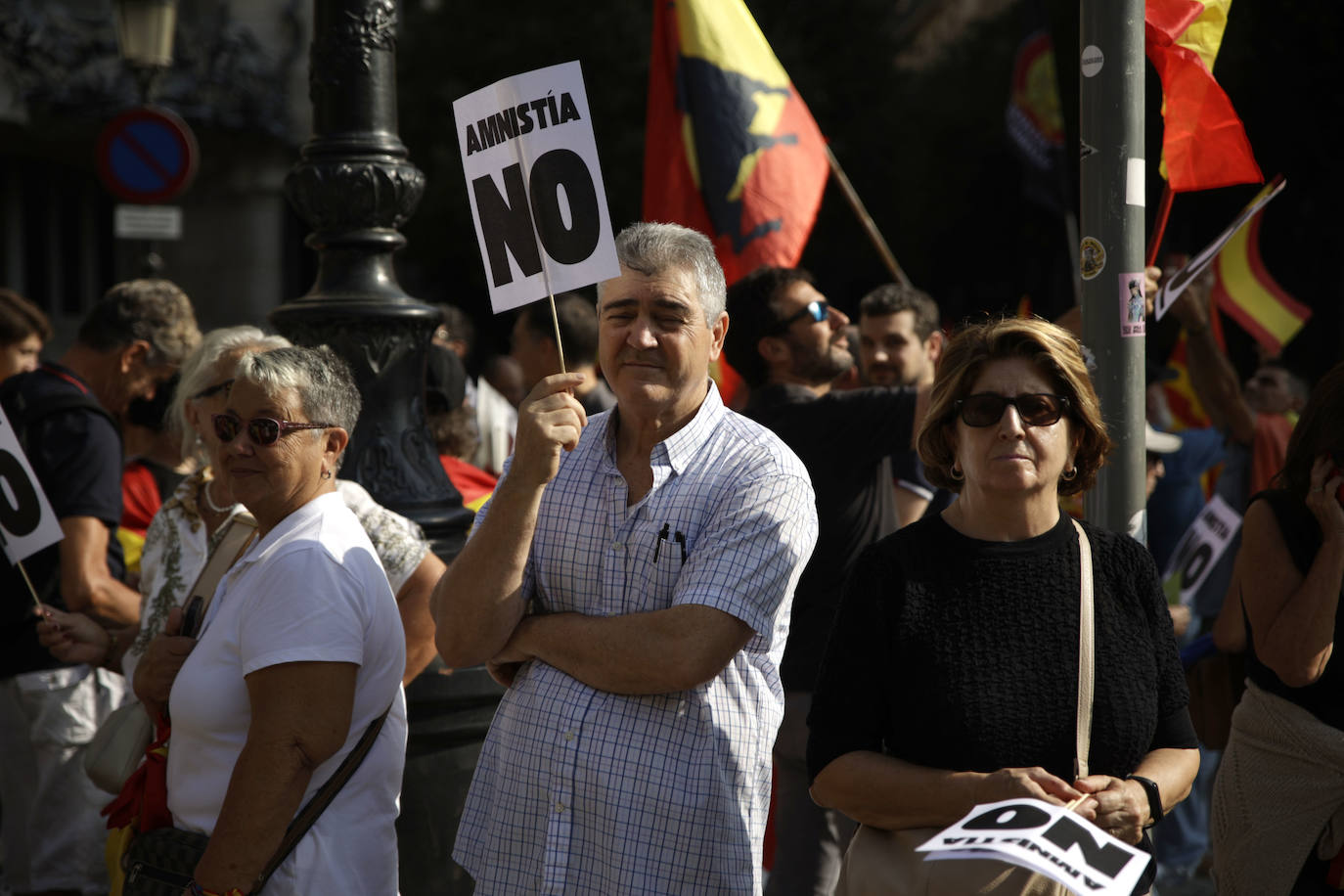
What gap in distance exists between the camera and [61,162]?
20.7 metres

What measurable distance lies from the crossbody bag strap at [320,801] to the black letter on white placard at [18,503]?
1.65 m

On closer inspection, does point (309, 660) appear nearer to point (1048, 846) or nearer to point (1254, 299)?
point (1048, 846)

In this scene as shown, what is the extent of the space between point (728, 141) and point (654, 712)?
378 centimetres

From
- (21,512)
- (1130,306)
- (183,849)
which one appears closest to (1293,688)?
(1130,306)

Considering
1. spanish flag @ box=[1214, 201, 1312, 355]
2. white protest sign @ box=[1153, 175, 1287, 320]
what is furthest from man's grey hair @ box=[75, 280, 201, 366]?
spanish flag @ box=[1214, 201, 1312, 355]

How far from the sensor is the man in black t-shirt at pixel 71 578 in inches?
178

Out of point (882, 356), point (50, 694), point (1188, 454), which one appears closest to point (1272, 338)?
point (1188, 454)

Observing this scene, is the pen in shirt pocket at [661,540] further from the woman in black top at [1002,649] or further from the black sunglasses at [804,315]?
the black sunglasses at [804,315]

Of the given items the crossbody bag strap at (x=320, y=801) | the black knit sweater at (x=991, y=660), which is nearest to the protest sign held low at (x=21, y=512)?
the crossbody bag strap at (x=320, y=801)

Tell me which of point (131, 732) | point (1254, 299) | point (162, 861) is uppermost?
point (1254, 299)

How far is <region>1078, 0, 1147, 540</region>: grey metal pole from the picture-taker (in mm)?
3211

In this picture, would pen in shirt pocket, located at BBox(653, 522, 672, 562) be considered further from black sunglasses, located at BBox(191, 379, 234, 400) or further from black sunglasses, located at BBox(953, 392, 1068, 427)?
black sunglasses, located at BBox(191, 379, 234, 400)

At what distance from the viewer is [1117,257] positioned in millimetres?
3221

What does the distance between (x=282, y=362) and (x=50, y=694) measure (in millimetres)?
2272
